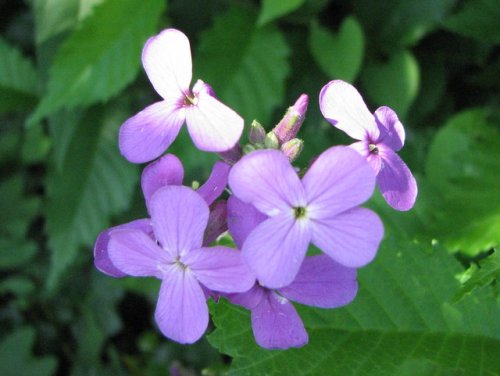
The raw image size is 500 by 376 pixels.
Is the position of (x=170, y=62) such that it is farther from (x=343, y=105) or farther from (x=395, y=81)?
(x=395, y=81)

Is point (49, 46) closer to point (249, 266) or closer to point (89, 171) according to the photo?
point (89, 171)

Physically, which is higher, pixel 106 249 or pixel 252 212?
pixel 252 212

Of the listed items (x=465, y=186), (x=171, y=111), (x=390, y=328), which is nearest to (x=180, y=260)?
(x=171, y=111)

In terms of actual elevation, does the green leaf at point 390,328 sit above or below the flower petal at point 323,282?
below

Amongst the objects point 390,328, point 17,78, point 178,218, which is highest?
point 178,218

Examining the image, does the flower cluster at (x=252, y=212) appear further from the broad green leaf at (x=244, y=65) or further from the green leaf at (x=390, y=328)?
the broad green leaf at (x=244, y=65)

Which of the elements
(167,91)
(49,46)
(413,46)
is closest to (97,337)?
(49,46)

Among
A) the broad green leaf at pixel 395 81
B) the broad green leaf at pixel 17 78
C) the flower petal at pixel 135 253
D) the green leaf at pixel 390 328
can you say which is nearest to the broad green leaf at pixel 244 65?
the broad green leaf at pixel 395 81

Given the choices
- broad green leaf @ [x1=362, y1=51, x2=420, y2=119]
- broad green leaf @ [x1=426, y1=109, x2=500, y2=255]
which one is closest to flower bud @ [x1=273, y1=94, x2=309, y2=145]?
→ broad green leaf @ [x1=426, y1=109, x2=500, y2=255]
